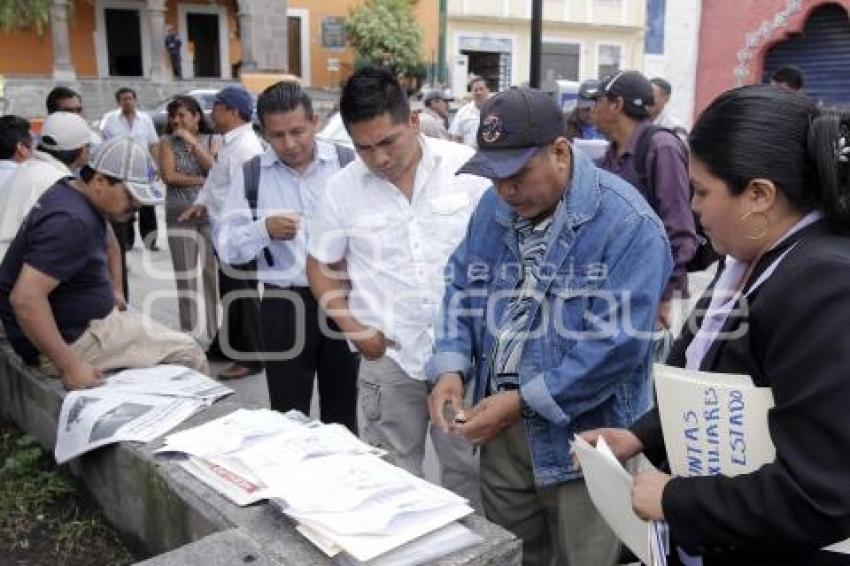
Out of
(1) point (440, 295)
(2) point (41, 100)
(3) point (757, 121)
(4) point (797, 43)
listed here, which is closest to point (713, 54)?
(4) point (797, 43)

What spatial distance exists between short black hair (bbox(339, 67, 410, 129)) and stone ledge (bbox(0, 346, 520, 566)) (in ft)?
3.37

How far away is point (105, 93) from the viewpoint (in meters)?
24.8

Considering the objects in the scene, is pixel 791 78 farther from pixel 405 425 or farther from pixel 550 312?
pixel 550 312

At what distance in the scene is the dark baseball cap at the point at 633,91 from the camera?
3.87m

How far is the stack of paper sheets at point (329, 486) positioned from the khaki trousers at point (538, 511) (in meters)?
0.37

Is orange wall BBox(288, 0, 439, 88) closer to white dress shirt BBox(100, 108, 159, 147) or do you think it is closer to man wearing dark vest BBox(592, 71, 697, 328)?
white dress shirt BBox(100, 108, 159, 147)

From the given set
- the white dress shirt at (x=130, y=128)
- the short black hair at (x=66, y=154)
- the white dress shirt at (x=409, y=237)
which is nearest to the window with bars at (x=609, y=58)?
the white dress shirt at (x=130, y=128)

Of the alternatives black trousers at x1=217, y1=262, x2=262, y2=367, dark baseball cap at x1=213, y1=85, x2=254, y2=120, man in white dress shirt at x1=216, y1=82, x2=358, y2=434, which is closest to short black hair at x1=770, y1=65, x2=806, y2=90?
dark baseball cap at x1=213, y1=85, x2=254, y2=120

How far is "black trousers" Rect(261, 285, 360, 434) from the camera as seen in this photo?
3.35 meters

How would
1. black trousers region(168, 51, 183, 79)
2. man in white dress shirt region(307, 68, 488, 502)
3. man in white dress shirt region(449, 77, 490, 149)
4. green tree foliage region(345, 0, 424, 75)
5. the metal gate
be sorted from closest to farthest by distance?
man in white dress shirt region(307, 68, 488, 502) → man in white dress shirt region(449, 77, 490, 149) → the metal gate → black trousers region(168, 51, 183, 79) → green tree foliage region(345, 0, 424, 75)

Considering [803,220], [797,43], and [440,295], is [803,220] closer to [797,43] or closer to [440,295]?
[440,295]

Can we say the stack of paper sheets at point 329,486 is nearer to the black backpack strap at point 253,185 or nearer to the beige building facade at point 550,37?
the black backpack strap at point 253,185

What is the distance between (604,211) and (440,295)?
741 mm

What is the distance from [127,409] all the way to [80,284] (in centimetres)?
70
